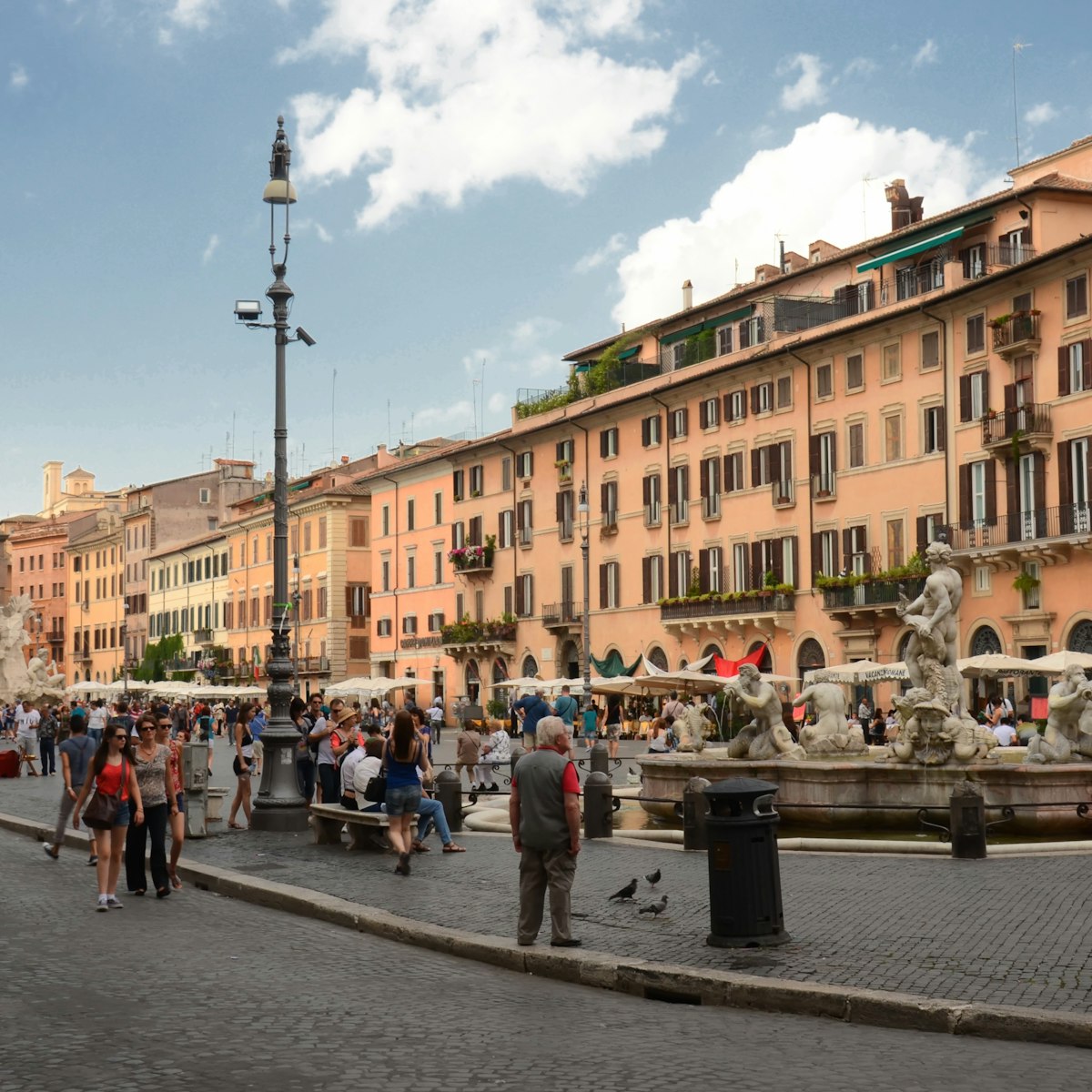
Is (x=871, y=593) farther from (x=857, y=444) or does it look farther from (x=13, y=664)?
(x=13, y=664)

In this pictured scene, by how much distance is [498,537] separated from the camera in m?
68.8

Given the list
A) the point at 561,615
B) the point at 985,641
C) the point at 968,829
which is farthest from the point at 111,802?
the point at 561,615

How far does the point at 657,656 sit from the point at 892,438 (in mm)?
13543

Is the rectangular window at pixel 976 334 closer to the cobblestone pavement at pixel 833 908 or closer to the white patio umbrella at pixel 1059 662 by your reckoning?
the white patio umbrella at pixel 1059 662

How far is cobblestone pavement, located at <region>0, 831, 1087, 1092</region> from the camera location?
7176mm

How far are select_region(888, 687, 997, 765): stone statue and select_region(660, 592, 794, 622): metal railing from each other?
32.7 meters

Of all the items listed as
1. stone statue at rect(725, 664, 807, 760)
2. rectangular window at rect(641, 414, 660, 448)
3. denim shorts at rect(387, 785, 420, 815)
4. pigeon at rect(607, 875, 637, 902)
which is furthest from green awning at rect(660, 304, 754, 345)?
pigeon at rect(607, 875, 637, 902)

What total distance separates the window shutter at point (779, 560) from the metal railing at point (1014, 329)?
10.6 meters

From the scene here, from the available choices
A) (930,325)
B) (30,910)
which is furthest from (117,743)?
(930,325)

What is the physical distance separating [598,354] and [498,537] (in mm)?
8213

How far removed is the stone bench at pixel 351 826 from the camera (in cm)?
1710

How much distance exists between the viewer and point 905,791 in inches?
711

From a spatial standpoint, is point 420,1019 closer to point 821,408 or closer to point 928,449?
point 928,449

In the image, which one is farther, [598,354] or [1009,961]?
[598,354]
